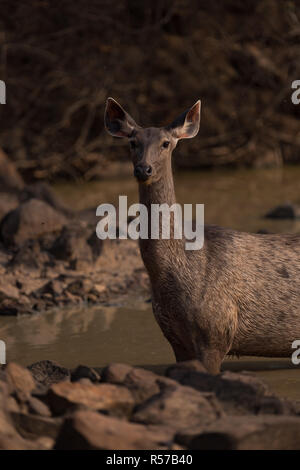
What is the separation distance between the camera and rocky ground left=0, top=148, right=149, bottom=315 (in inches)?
353

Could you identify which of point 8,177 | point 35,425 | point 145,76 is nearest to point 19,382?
point 35,425

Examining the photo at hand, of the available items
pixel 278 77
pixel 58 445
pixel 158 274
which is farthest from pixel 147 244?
pixel 278 77

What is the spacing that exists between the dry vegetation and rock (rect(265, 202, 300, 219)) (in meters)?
4.65

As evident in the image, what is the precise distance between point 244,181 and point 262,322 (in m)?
11.0

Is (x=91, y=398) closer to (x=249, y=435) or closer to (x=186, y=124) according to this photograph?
(x=249, y=435)

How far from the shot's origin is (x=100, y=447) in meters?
4.40

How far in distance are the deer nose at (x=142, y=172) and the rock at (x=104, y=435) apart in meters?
1.84

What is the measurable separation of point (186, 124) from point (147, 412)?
8.07 feet

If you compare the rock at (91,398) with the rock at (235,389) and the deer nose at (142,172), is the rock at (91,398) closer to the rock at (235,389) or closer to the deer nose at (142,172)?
the rock at (235,389)

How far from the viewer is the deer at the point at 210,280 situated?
6035 mm

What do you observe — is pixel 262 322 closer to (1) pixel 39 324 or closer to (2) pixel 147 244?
(2) pixel 147 244

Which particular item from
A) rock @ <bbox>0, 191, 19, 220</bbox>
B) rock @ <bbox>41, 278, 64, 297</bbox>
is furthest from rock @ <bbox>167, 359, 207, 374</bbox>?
rock @ <bbox>0, 191, 19, 220</bbox>

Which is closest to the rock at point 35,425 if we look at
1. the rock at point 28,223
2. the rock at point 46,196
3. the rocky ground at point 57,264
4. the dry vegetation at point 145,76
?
the rocky ground at point 57,264

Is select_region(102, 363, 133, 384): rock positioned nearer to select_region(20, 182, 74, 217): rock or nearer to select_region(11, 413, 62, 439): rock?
select_region(11, 413, 62, 439): rock
